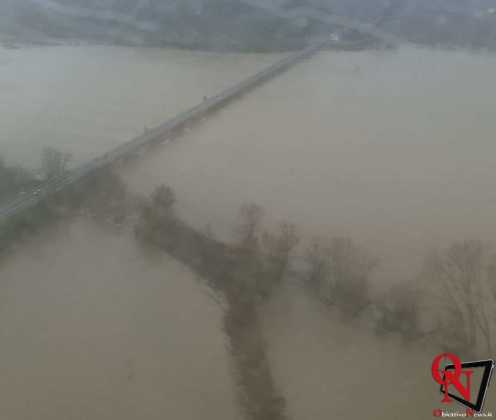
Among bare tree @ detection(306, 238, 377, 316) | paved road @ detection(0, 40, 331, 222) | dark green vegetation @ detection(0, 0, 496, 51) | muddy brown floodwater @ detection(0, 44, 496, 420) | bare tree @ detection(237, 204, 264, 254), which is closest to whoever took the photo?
muddy brown floodwater @ detection(0, 44, 496, 420)

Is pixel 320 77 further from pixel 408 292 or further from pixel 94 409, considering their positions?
pixel 94 409

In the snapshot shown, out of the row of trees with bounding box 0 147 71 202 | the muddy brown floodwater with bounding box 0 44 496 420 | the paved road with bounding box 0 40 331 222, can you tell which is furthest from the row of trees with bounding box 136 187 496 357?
the row of trees with bounding box 0 147 71 202

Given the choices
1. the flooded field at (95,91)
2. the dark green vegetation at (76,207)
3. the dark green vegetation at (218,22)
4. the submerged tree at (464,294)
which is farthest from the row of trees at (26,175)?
the dark green vegetation at (218,22)

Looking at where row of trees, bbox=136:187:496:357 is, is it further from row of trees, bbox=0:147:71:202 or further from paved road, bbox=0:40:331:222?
row of trees, bbox=0:147:71:202

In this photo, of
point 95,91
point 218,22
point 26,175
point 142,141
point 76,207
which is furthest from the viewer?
point 218,22

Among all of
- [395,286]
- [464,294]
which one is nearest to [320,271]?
[395,286]

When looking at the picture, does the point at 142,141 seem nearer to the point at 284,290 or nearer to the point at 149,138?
the point at 149,138

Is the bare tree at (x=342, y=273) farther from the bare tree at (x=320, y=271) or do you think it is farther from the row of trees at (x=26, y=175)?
the row of trees at (x=26, y=175)

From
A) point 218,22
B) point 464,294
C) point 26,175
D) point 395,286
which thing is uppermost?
point 218,22

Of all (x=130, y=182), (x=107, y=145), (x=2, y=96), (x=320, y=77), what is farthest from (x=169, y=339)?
(x=320, y=77)
